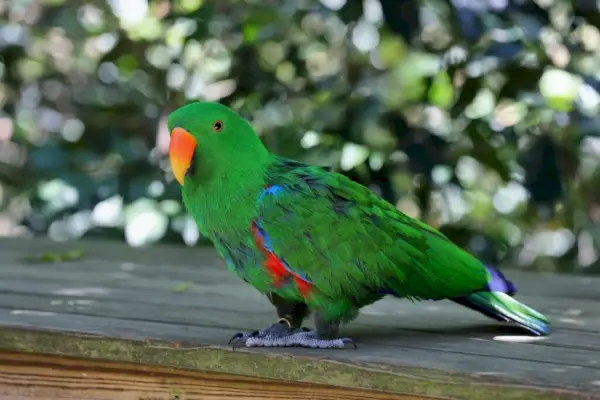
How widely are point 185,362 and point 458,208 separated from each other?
2.01 meters

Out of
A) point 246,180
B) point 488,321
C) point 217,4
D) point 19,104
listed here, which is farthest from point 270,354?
point 19,104

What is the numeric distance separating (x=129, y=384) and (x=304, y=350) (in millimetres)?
342

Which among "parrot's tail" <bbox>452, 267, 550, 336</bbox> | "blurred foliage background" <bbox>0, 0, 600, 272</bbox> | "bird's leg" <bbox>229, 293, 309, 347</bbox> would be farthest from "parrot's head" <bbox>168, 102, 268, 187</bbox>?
"blurred foliage background" <bbox>0, 0, 600, 272</bbox>

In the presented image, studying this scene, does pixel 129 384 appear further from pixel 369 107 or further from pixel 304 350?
pixel 369 107

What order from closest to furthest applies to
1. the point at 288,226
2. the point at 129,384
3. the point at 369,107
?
the point at 288,226
the point at 129,384
the point at 369,107

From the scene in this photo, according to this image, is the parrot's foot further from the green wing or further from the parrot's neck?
the parrot's neck

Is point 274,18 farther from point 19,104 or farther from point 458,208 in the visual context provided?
point 19,104

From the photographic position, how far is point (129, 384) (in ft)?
5.27

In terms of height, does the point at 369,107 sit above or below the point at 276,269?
A: above

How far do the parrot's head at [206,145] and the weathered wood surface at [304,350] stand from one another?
293 millimetres

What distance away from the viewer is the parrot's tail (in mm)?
1679

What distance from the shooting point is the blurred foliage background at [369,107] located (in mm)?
2828

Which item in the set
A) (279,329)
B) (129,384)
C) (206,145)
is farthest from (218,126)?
(129,384)

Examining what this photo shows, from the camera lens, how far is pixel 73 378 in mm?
1649
